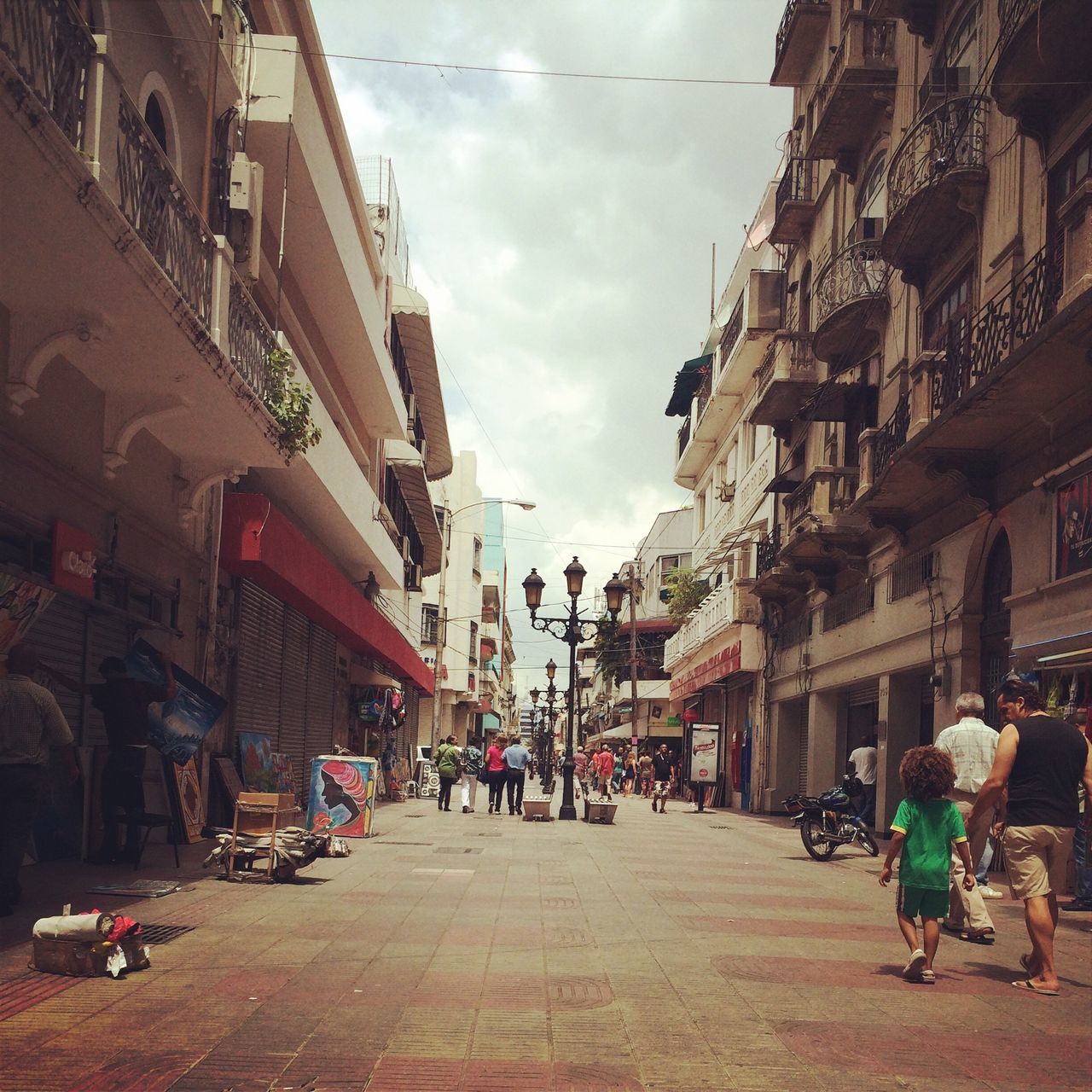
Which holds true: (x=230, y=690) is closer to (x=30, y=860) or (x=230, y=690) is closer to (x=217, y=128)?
(x=30, y=860)

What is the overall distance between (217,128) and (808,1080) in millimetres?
12182

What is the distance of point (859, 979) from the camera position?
289 inches

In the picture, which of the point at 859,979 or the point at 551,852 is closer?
the point at 859,979

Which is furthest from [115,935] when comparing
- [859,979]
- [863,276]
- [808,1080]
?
[863,276]

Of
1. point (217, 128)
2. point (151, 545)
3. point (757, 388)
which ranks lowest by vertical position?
point (151, 545)

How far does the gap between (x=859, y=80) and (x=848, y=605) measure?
930 cm

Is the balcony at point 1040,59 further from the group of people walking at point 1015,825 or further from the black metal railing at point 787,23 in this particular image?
the black metal railing at point 787,23

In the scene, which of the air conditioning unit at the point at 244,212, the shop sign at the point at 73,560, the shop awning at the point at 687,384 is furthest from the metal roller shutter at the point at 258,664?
the shop awning at the point at 687,384

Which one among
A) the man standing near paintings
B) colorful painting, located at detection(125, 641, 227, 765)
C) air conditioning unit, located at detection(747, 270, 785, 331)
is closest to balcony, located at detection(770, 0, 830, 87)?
air conditioning unit, located at detection(747, 270, 785, 331)

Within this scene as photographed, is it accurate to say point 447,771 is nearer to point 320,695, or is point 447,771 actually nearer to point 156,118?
point 320,695

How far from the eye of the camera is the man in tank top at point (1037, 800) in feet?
24.6

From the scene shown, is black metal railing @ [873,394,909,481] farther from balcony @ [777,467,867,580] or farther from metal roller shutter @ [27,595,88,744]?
metal roller shutter @ [27,595,88,744]

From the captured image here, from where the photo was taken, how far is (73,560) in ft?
35.0

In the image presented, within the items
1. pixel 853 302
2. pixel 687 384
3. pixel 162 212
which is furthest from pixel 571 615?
pixel 687 384
